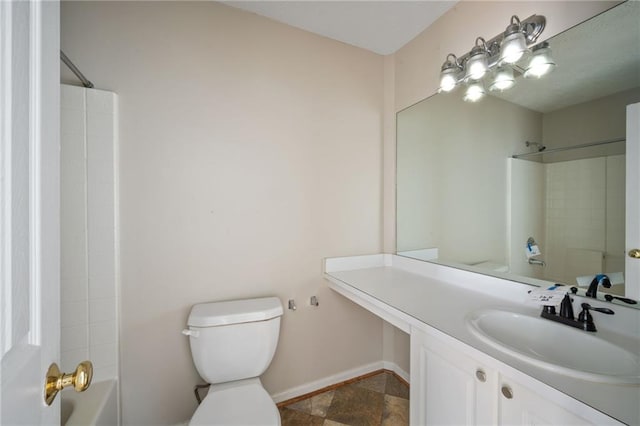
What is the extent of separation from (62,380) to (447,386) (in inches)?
44.1

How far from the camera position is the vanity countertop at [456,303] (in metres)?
0.63

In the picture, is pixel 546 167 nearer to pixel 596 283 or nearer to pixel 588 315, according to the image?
pixel 596 283

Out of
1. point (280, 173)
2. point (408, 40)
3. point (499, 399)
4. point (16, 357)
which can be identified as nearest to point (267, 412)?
point (499, 399)

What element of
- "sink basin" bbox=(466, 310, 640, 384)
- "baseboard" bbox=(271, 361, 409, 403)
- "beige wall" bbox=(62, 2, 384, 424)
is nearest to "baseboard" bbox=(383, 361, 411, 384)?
"baseboard" bbox=(271, 361, 409, 403)

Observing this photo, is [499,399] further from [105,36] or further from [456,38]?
[105,36]

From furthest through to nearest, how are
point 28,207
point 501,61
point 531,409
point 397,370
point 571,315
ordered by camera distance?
point 397,370 < point 501,61 < point 571,315 < point 531,409 < point 28,207

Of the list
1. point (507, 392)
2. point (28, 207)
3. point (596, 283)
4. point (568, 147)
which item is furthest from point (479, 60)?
point (28, 207)

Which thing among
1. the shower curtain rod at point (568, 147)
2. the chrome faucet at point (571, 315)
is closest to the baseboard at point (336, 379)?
the chrome faucet at point (571, 315)

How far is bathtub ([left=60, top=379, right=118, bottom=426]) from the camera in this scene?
1054mm

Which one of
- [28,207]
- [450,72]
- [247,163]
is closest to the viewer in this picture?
[28,207]

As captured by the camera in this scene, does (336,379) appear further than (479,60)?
Yes

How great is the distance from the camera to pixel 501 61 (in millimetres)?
1234

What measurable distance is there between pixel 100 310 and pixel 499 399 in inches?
65.9

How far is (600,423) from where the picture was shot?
1.90 ft
